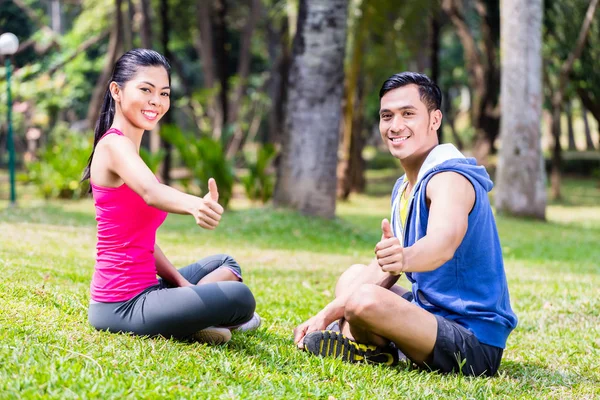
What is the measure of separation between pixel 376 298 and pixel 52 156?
13.8 m

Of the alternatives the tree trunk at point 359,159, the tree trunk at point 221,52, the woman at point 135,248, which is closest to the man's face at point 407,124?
the woman at point 135,248

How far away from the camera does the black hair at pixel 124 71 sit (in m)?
3.97

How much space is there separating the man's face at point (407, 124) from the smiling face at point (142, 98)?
1129 mm

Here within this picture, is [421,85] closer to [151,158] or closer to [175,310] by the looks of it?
[175,310]

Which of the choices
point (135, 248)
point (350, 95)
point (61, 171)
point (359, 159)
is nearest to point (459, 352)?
point (135, 248)

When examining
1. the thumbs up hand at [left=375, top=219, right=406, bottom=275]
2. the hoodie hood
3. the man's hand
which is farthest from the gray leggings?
the hoodie hood

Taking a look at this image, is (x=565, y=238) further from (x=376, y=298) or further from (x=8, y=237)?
(x=376, y=298)

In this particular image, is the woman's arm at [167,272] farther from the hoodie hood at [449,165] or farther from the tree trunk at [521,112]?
the tree trunk at [521,112]

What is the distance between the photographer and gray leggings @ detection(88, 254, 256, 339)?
3842 millimetres

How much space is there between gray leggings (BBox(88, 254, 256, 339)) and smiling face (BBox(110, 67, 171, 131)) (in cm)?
85

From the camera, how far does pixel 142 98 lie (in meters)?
3.93

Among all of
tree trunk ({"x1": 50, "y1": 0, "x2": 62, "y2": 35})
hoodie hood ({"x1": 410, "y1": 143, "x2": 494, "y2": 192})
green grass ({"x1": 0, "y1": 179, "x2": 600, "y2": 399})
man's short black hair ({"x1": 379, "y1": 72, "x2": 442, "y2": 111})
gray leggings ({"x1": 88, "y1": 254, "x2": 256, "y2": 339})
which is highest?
tree trunk ({"x1": 50, "y1": 0, "x2": 62, "y2": 35})

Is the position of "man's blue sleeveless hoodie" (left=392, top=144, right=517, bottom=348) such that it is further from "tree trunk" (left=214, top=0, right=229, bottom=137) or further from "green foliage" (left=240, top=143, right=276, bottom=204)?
"tree trunk" (left=214, top=0, right=229, bottom=137)

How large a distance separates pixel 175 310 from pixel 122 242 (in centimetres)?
42
